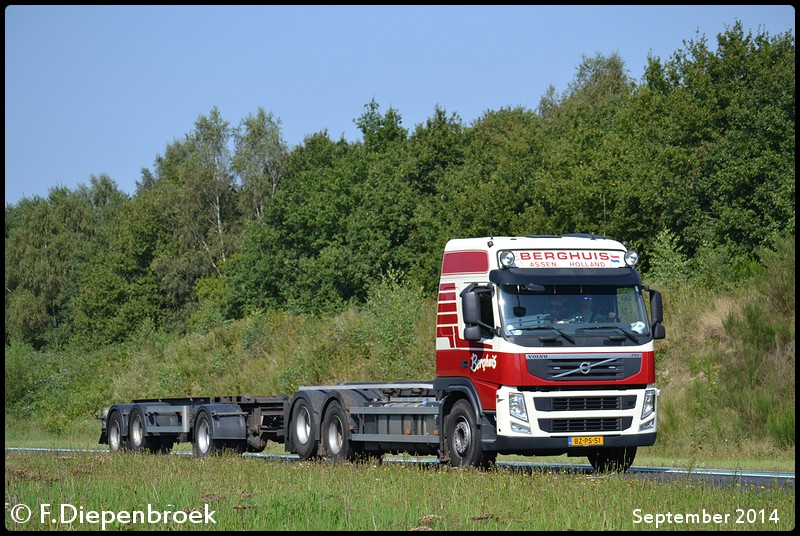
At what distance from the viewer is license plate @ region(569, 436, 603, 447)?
1792cm

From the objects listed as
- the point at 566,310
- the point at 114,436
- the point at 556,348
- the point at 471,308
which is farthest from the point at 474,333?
the point at 114,436

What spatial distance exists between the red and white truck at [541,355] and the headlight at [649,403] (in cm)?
2

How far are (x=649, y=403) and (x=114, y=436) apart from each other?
1551 cm

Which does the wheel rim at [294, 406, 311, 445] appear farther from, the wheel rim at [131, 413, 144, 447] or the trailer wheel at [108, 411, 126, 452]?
the trailer wheel at [108, 411, 126, 452]

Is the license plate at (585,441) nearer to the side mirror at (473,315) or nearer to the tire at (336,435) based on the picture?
the side mirror at (473,315)

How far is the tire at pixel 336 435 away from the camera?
847 inches

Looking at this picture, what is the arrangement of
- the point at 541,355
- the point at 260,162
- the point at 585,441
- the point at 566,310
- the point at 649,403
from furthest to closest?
the point at 260,162 → the point at 649,403 → the point at 566,310 → the point at 585,441 → the point at 541,355

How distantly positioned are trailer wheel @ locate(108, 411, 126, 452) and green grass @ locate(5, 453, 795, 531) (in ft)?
31.2

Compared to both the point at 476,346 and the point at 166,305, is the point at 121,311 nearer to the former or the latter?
the point at 166,305

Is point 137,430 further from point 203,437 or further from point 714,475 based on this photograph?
point 714,475

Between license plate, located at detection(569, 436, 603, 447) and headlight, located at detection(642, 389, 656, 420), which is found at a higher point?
headlight, located at detection(642, 389, 656, 420)

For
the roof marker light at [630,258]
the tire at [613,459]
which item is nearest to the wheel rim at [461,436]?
the tire at [613,459]

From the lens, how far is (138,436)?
28.0 metres

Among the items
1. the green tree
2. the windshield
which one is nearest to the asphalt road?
the windshield
